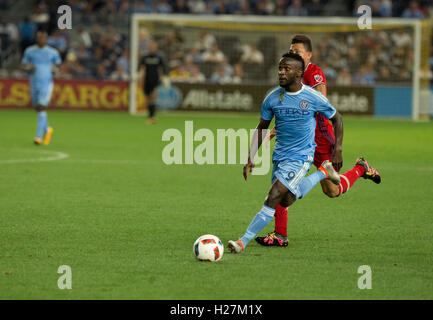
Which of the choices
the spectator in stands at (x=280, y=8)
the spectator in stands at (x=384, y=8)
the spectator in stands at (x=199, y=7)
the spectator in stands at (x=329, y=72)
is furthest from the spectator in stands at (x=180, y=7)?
the spectator in stands at (x=384, y=8)

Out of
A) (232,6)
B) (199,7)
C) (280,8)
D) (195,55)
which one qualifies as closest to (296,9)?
(280,8)

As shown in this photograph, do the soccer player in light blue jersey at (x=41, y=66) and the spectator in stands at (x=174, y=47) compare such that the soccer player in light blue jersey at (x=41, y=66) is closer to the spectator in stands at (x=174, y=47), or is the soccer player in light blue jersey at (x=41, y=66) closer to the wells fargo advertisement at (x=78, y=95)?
the wells fargo advertisement at (x=78, y=95)

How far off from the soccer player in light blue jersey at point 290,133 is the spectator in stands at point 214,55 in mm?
19832

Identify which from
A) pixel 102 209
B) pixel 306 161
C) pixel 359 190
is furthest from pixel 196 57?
pixel 306 161

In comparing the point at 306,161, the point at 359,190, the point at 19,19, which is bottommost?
the point at 359,190

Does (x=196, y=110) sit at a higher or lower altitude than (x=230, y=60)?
lower

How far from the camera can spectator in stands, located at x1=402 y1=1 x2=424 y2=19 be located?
30234mm

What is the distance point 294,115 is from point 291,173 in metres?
0.54

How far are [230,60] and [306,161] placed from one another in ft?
66.4

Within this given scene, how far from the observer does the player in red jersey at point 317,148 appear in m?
7.72

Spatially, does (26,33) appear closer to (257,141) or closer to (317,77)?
(317,77)

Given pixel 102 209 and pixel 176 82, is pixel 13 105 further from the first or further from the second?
pixel 102 209

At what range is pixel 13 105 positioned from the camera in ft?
89.1

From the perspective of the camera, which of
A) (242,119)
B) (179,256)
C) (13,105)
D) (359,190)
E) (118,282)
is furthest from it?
(13,105)
